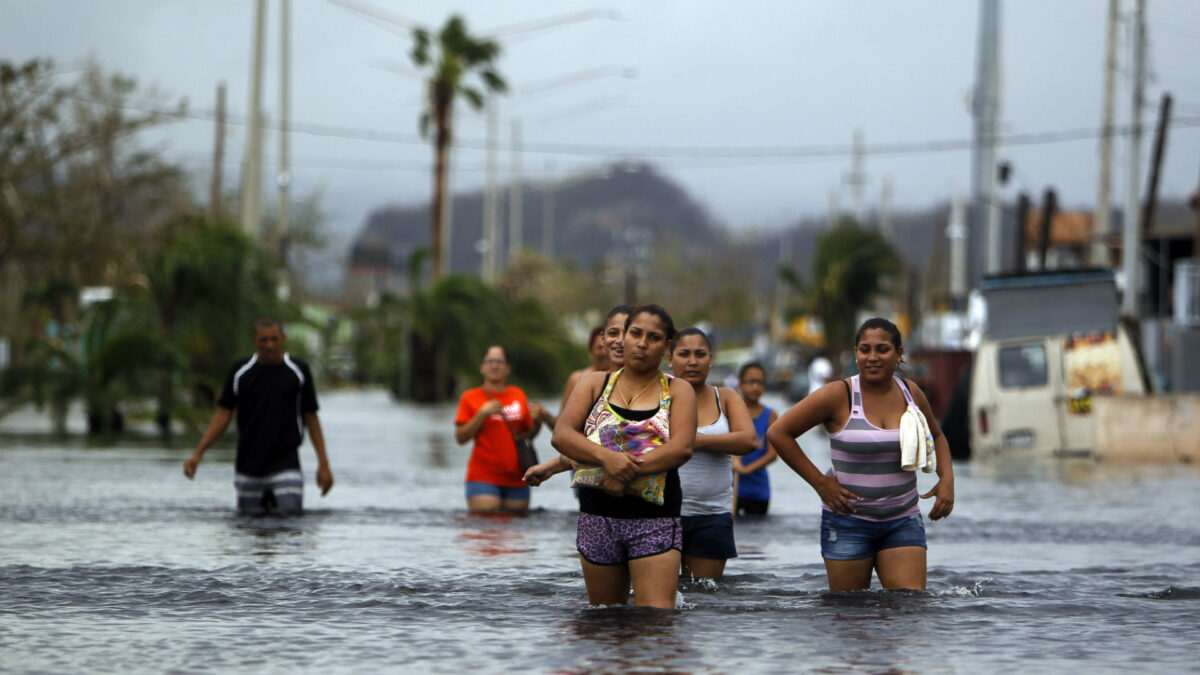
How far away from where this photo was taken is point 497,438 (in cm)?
1346

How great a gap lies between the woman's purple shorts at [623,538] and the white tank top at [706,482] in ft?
5.84

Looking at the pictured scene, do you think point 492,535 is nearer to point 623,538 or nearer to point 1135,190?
point 623,538

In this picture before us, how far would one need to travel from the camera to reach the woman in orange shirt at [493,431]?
524 inches

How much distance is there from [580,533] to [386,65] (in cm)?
4838

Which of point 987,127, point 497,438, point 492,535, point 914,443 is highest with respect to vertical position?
point 987,127

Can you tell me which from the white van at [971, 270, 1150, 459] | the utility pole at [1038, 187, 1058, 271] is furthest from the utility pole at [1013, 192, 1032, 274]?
the white van at [971, 270, 1150, 459]

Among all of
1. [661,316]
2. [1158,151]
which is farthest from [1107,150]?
[661,316]

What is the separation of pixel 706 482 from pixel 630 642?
195 centimetres

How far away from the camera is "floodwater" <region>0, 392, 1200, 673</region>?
25.0ft

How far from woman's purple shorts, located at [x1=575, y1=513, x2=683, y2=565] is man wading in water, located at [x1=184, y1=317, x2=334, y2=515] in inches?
217

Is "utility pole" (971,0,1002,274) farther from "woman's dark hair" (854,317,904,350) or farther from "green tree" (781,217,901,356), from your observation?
"woman's dark hair" (854,317,904,350)

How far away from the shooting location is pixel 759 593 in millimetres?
9961

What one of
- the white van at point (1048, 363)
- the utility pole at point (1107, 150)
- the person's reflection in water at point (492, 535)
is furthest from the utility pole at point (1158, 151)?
the person's reflection in water at point (492, 535)

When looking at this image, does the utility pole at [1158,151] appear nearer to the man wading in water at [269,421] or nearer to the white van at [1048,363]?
the white van at [1048,363]
